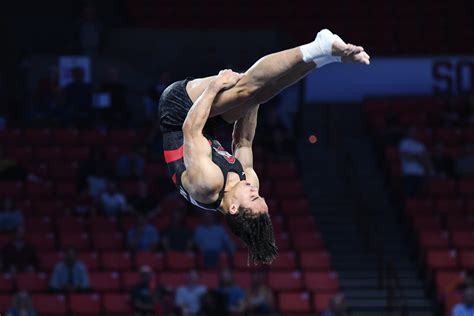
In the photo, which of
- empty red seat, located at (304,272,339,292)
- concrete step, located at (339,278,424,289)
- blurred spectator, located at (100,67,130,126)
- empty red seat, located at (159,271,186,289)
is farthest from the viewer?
blurred spectator, located at (100,67,130,126)

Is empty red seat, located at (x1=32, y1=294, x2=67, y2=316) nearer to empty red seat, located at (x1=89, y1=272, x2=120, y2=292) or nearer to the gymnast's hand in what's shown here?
empty red seat, located at (x1=89, y1=272, x2=120, y2=292)

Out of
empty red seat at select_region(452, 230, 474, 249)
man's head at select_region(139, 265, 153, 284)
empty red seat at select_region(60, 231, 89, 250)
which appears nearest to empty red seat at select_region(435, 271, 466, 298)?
empty red seat at select_region(452, 230, 474, 249)

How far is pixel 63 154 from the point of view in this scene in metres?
18.3

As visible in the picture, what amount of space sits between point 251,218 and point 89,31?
42.5 ft

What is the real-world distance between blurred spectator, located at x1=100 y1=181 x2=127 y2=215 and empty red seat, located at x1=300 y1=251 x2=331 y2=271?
2.89 metres

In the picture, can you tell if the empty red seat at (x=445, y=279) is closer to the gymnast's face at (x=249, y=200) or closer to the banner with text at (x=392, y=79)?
the banner with text at (x=392, y=79)

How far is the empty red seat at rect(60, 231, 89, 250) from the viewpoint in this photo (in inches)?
635

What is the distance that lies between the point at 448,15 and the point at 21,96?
9.22 metres

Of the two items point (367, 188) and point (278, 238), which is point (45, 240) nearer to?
point (278, 238)

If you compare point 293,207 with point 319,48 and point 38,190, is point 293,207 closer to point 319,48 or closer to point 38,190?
point 38,190

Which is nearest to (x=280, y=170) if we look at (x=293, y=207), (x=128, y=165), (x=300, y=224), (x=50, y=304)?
(x=293, y=207)

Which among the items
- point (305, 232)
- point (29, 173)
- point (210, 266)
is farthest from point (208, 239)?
point (29, 173)

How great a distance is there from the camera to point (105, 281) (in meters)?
15.4

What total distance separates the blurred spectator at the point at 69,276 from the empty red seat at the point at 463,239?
5.74 m
